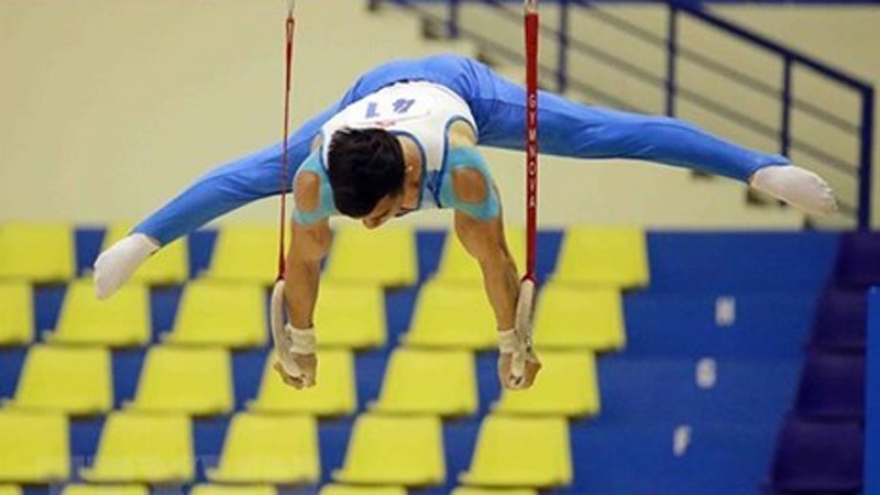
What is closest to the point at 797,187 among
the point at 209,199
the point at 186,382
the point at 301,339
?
the point at 301,339

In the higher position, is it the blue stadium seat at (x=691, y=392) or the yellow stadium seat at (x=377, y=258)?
the yellow stadium seat at (x=377, y=258)

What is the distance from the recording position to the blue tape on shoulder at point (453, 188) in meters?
6.52

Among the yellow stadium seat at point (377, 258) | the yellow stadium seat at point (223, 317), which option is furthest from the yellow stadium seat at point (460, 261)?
the yellow stadium seat at point (223, 317)

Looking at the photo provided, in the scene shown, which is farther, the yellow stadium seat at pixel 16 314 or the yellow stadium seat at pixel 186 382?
the yellow stadium seat at pixel 16 314

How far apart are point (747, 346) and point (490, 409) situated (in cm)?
102

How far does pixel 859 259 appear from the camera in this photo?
10234 millimetres

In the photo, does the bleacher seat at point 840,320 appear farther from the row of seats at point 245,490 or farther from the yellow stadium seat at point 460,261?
the row of seats at point 245,490

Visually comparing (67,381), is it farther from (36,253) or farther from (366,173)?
(366,173)

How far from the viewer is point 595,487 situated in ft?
31.3

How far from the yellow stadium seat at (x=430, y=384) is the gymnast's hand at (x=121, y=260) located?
8.38 ft

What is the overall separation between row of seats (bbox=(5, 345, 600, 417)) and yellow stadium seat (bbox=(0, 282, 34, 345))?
0.46 ft

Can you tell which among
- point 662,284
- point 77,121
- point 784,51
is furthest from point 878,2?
point 77,121

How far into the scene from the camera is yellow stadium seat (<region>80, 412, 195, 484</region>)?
371 inches

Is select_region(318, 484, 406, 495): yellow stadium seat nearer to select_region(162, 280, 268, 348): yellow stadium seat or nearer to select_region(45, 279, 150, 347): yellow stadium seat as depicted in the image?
select_region(162, 280, 268, 348): yellow stadium seat
